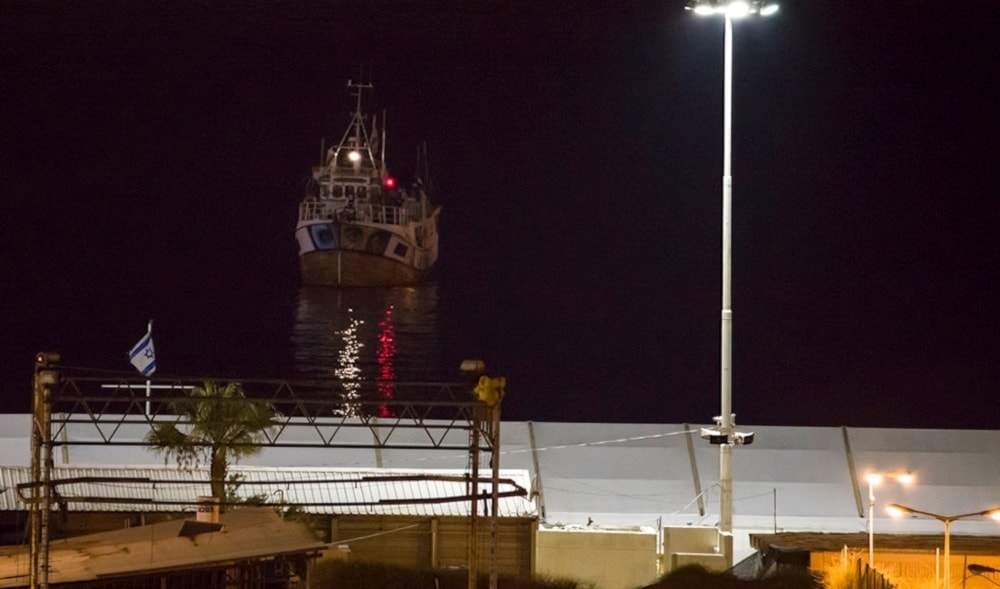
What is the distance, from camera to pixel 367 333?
73.3 meters

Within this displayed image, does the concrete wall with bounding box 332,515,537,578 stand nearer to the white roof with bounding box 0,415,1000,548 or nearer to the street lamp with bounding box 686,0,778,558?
the white roof with bounding box 0,415,1000,548

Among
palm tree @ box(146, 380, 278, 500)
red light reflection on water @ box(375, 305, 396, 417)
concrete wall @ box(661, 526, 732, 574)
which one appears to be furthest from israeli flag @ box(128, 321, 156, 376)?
red light reflection on water @ box(375, 305, 396, 417)

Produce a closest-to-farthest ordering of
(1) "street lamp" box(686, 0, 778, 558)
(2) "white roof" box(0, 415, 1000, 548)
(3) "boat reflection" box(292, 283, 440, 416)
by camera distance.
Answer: (1) "street lamp" box(686, 0, 778, 558), (2) "white roof" box(0, 415, 1000, 548), (3) "boat reflection" box(292, 283, 440, 416)

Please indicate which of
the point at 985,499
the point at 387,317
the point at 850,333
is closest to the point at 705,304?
the point at 850,333

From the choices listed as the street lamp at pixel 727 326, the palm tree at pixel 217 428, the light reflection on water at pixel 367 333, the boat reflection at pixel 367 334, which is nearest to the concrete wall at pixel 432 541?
the palm tree at pixel 217 428

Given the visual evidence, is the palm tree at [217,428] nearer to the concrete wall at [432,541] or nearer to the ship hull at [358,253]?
the concrete wall at [432,541]

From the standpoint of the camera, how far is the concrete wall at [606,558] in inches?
768

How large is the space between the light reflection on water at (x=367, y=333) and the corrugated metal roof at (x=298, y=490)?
120 feet

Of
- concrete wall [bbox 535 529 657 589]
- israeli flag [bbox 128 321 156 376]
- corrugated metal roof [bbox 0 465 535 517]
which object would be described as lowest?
concrete wall [bbox 535 529 657 589]

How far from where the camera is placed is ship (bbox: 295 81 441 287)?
79.4 meters

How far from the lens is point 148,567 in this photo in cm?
1591

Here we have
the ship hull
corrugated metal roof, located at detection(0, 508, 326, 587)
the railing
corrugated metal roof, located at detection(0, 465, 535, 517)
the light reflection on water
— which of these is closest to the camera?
corrugated metal roof, located at detection(0, 508, 326, 587)

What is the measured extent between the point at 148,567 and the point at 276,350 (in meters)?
62.5

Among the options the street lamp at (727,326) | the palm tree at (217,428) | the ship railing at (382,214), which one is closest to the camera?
the palm tree at (217,428)
